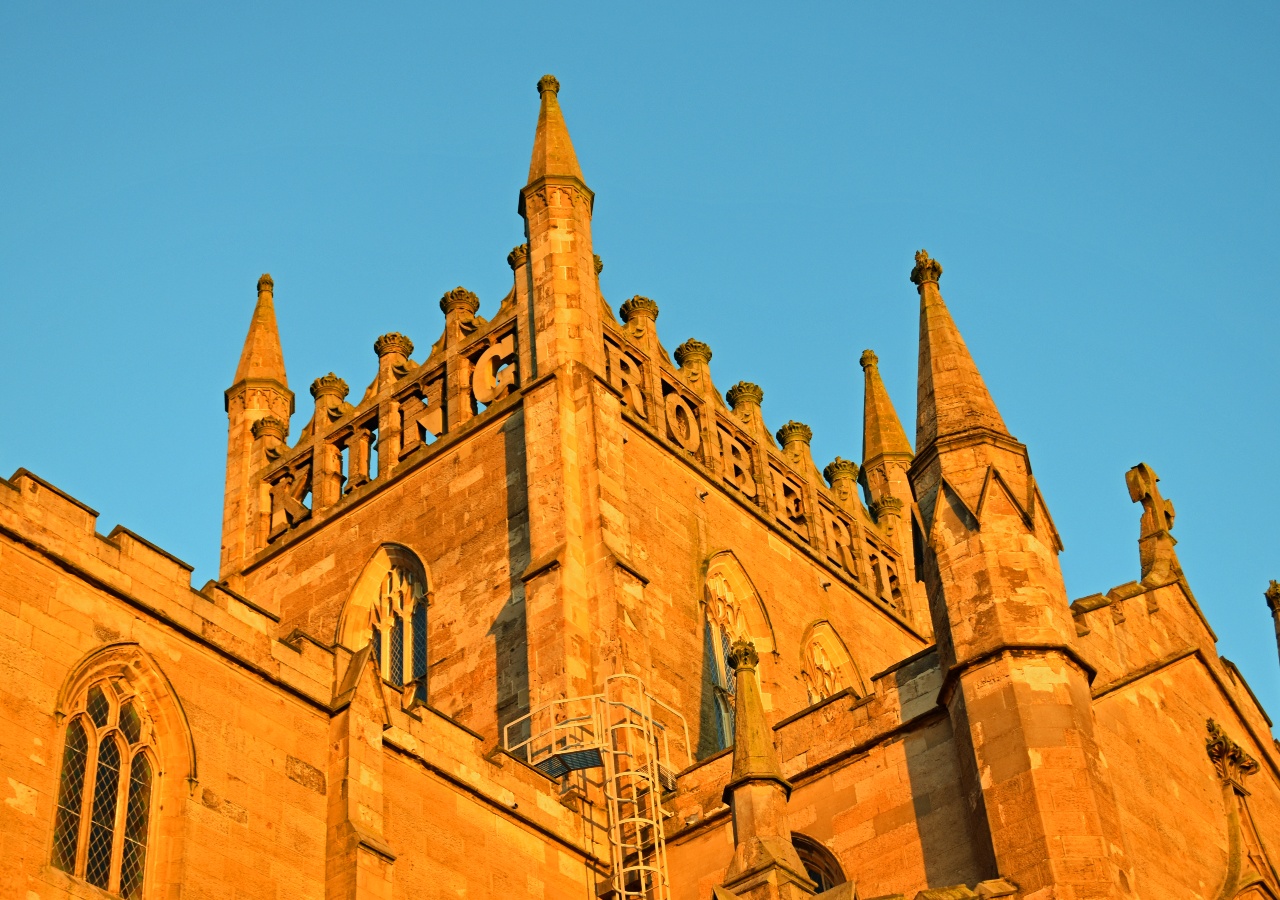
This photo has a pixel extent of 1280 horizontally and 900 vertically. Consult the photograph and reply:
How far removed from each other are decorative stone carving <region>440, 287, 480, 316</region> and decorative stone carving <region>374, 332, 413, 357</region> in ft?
4.58

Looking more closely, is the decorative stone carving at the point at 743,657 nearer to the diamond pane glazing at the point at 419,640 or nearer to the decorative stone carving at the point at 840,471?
the diamond pane glazing at the point at 419,640

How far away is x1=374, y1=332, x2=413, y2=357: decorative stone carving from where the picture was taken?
36.6m

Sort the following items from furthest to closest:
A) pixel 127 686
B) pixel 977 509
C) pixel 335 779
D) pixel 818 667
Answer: pixel 818 667
pixel 977 509
pixel 335 779
pixel 127 686

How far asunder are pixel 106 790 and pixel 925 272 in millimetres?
13521

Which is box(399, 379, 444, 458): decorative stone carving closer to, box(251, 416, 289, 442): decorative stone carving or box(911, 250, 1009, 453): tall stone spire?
box(251, 416, 289, 442): decorative stone carving

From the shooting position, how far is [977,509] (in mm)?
23828

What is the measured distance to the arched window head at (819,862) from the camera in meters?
23.9

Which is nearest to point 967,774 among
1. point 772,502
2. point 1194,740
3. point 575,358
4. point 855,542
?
point 1194,740

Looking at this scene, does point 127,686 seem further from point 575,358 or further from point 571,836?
point 575,358

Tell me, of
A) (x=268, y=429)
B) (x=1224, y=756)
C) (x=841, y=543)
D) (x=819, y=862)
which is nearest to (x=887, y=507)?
(x=841, y=543)

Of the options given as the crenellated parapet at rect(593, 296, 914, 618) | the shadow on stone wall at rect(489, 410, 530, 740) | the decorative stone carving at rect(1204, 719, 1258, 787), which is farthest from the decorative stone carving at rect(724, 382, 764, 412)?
the decorative stone carving at rect(1204, 719, 1258, 787)

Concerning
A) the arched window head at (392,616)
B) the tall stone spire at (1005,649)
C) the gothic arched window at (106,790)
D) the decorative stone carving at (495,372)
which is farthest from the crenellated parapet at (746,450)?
the gothic arched window at (106,790)

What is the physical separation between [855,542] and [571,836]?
47.9 ft

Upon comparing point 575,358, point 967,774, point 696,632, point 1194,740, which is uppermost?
point 575,358
